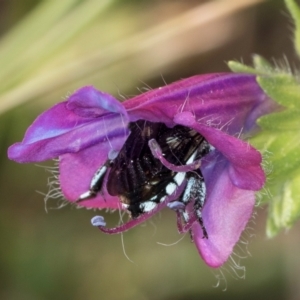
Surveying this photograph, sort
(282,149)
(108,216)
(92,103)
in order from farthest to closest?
1. (108,216)
2. (282,149)
3. (92,103)

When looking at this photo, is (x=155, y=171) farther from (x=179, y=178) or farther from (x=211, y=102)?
(x=211, y=102)

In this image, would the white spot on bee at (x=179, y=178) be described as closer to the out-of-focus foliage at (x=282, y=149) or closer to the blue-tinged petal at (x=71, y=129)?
the blue-tinged petal at (x=71, y=129)

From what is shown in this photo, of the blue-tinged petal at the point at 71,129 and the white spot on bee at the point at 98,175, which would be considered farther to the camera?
the white spot on bee at the point at 98,175

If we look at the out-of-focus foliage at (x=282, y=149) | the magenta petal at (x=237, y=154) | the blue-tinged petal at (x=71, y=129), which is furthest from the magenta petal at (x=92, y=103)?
the out-of-focus foliage at (x=282, y=149)

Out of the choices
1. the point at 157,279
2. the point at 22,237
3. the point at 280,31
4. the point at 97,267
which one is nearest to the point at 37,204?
the point at 22,237

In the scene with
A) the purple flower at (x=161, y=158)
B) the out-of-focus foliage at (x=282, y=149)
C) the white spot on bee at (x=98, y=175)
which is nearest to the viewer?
the purple flower at (x=161, y=158)

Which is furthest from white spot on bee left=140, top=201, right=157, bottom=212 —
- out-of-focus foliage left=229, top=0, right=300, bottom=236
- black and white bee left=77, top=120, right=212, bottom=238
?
out-of-focus foliage left=229, top=0, right=300, bottom=236

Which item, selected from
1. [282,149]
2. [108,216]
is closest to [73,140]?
[282,149]

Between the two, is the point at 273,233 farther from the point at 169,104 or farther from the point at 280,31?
the point at 280,31
